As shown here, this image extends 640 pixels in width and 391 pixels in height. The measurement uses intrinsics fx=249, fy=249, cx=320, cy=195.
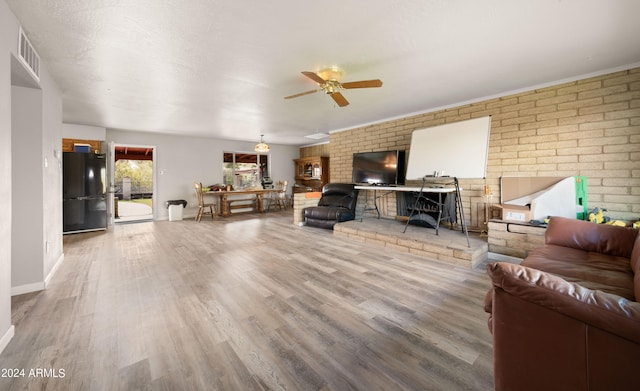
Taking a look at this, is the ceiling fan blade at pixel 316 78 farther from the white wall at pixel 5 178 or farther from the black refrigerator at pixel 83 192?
the black refrigerator at pixel 83 192

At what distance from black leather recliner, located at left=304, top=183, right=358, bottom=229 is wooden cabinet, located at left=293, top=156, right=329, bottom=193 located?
2.53 m

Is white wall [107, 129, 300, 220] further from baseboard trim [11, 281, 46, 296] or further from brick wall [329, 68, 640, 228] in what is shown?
brick wall [329, 68, 640, 228]

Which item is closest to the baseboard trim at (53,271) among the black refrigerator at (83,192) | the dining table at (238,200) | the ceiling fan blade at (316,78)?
the black refrigerator at (83,192)

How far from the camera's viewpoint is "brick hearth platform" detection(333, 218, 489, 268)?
322cm

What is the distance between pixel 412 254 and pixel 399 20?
2865 mm

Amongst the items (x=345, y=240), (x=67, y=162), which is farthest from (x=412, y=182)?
(x=67, y=162)

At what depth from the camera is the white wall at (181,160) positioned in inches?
275

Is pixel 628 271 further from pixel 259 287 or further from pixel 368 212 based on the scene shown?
pixel 368 212

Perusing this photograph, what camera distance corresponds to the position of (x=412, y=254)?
362cm

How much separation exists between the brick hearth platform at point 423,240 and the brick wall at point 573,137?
93 centimetres

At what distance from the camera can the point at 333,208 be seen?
5426 millimetres

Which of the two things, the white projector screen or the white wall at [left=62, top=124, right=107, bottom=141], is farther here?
the white wall at [left=62, top=124, right=107, bottom=141]

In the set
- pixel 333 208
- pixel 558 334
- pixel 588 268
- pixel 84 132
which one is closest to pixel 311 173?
pixel 333 208

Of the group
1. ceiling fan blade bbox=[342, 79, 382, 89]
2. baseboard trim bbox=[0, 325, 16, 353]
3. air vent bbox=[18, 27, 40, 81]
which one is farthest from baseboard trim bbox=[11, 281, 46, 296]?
ceiling fan blade bbox=[342, 79, 382, 89]
